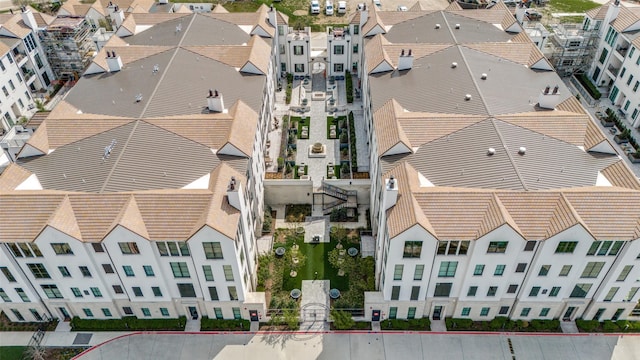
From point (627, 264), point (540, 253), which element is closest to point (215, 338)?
point (540, 253)

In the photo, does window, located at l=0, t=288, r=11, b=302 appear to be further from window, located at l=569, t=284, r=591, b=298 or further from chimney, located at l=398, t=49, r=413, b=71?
window, located at l=569, t=284, r=591, b=298

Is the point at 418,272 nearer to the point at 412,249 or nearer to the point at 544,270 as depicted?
the point at 412,249

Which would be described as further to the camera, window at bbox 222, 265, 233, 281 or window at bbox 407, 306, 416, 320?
window at bbox 407, 306, 416, 320

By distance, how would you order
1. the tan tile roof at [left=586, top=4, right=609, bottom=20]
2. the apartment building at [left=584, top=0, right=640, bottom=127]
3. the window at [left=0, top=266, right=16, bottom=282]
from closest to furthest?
the window at [left=0, top=266, right=16, bottom=282]
the apartment building at [left=584, top=0, right=640, bottom=127]
the tan tile roof at [left=586, top=4, right=609, bottom=20]

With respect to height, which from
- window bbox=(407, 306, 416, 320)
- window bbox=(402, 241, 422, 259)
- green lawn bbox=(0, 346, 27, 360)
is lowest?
green lawn bbox=(0, 346, 27, 360)

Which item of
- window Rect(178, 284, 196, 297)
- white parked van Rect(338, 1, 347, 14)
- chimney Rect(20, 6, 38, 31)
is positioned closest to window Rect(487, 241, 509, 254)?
window Rect(178, 284, 196, 297)

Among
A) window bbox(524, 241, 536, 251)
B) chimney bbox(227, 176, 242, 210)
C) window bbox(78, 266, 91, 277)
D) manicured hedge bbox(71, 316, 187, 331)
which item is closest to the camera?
window bbox(524, 241, 536, 251)

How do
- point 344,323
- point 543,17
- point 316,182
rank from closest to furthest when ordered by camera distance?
point 344,323, point 316,182, point 543,17

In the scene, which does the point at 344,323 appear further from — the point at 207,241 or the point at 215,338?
the point at 207,241
